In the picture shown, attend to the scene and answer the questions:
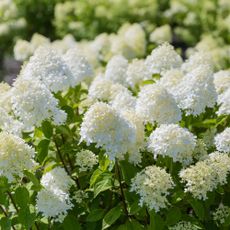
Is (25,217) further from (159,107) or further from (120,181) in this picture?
(159,107)

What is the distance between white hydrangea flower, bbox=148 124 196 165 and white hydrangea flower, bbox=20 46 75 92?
71 cm

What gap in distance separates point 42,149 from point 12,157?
41 centimetres

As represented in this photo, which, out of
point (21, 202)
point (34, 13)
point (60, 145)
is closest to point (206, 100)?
point (60, 145)

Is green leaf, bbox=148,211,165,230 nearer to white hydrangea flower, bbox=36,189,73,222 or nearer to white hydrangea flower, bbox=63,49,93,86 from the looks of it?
white hydrangea flower, bbox=36,189,73,222

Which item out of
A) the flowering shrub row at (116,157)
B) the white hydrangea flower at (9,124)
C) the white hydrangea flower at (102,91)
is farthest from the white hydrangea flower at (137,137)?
the white hydrangea flower at (102,91)

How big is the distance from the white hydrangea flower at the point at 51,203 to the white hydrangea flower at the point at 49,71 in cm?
66

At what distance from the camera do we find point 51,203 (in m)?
2.69

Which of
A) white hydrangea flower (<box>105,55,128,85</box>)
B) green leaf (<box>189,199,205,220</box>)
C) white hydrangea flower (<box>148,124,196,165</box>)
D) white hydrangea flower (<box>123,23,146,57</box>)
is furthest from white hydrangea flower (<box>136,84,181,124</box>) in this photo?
white hydrangea flower (<box>123,23,146,57</box>)

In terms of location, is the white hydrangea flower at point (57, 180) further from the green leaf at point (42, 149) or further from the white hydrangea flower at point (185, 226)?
the white hydrangea flower at point (185, 226)

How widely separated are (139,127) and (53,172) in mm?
509

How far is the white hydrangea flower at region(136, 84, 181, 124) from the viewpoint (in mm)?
2855

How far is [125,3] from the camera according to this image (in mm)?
7715

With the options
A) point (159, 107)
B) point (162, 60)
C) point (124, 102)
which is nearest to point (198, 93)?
point (159, 107)

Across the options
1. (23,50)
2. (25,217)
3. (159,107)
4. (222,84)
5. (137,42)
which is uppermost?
(23,50)
